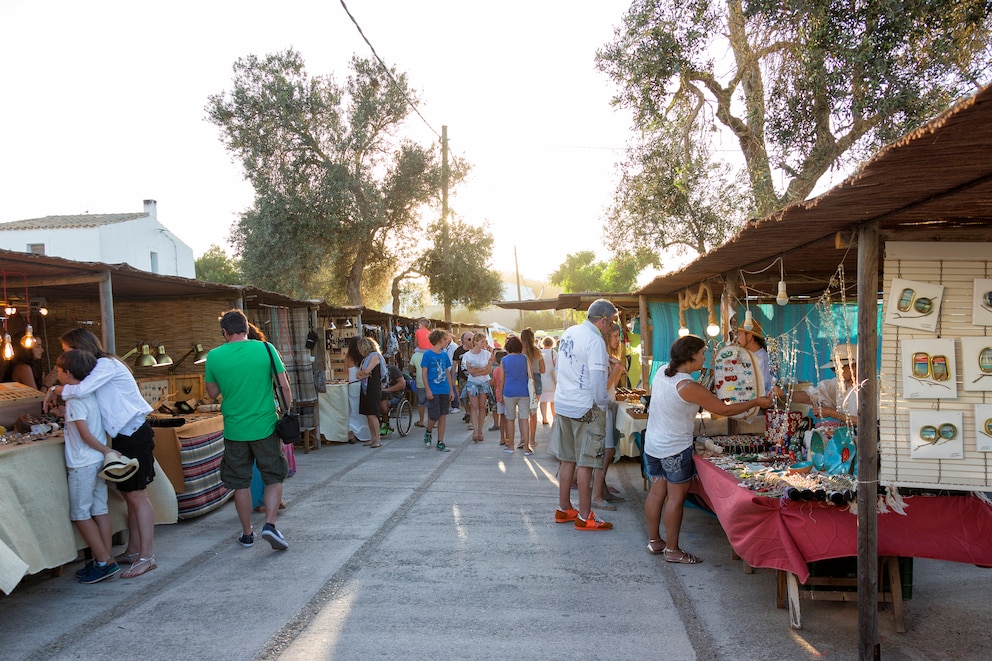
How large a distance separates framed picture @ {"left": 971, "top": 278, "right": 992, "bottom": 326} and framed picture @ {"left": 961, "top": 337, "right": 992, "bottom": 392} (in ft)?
0.31

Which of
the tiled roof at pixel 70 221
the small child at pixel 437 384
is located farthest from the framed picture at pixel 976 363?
the tiled roof at pixel 70 221

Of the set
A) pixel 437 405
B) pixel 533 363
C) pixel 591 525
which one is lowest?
pixel 591 525

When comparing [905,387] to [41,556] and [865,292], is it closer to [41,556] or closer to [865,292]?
[865,292]

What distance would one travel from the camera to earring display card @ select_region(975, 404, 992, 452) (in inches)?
135

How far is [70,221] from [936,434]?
3552cm

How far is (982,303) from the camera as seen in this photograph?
3471mm

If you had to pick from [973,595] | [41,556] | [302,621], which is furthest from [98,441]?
[973,595]

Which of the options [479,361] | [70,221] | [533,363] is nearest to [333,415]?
[479,361]

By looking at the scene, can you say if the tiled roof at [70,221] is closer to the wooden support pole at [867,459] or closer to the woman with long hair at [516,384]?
the woman with long hair at [516,384]

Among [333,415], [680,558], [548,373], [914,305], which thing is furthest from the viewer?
[333,415]

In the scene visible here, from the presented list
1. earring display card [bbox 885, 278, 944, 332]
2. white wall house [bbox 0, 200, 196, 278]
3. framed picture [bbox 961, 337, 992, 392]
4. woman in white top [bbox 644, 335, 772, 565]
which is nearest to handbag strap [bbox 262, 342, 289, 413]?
woman in white top [bbox 644, 335, 772, 565]

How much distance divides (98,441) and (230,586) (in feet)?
4.29

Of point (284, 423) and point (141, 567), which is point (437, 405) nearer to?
point (284, 423)

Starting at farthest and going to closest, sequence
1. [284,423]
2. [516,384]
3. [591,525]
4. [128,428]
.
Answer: [516,384] → [591,525] → [284,423] → [128,428]
